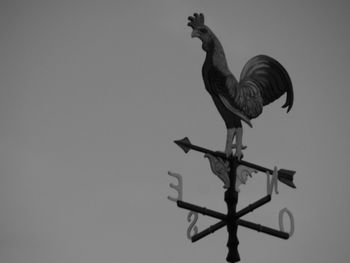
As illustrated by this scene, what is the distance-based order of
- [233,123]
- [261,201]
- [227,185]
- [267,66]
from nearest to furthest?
[261,201] < [227,185] < [233,123] < [267,66]

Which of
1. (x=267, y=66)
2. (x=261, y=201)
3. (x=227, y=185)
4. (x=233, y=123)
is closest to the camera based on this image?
(x=261, y=201)

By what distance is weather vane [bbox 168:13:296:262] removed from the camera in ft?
20.0

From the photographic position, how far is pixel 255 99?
7203 millimetres

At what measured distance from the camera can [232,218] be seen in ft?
19.9

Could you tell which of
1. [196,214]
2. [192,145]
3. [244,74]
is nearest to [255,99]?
[244,74]

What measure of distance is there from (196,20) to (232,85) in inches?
32.4

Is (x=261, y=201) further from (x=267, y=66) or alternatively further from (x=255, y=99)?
(x=267, y=66)

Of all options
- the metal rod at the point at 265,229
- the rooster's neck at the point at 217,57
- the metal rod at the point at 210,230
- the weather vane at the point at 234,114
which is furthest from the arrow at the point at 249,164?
the rooster's neck at the point at 217,57

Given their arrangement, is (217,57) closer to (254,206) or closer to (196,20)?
(196,20)

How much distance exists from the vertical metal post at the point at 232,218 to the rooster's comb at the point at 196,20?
1672mm

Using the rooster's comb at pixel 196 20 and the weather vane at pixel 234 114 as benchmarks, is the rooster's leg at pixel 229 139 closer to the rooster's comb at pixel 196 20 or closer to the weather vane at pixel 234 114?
the weather vane at pixel 234 114

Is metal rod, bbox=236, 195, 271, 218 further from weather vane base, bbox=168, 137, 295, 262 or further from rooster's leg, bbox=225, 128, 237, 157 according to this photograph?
rooster's leg, bbox=225, 128, 237, 157

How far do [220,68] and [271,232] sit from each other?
6.28ft

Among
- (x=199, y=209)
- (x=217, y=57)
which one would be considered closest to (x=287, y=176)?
(x=199, y=209)
